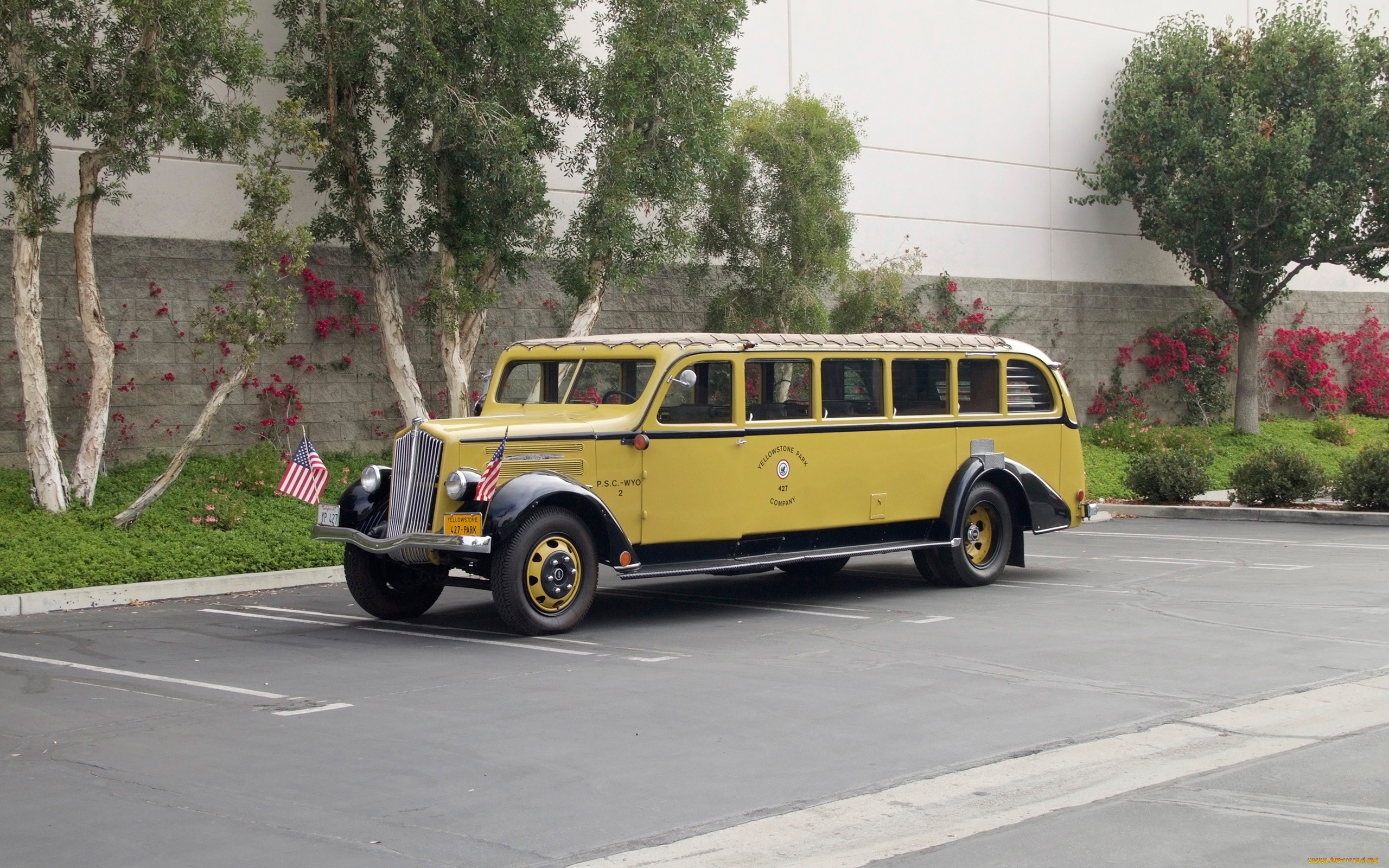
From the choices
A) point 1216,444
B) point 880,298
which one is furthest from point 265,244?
point 1216,444

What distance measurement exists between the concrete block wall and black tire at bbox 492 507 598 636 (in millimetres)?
7547

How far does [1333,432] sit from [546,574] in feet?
74.0

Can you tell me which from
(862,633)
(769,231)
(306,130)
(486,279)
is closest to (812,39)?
(769,231)

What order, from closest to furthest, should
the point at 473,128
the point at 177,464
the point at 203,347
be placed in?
the point at 177,464 → the point at 473,128 → the point at 203,347

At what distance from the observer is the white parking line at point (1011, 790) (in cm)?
569

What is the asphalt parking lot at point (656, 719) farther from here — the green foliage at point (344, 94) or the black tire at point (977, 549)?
the green foliage at point (344, 94)

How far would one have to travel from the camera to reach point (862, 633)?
36.0 feet

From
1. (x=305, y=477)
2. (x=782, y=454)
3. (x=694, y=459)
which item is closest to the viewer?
(x=694, y=459)

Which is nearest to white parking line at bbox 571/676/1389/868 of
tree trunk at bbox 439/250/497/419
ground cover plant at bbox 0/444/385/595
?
ground cover plant at bbox 0/444/385/595

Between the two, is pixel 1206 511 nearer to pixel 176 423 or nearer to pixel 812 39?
pixel 812 39

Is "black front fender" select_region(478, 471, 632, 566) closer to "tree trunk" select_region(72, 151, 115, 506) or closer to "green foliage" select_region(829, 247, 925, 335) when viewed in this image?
"tree trunk" select_region(72, 151, 115, 506)

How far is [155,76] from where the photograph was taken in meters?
14.1

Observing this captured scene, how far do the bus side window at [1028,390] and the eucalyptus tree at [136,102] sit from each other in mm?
8173

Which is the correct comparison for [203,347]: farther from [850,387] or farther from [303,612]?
[850,387]
